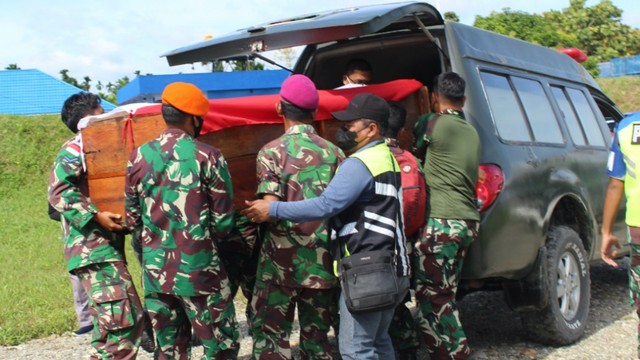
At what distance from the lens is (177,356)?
3.98 metres

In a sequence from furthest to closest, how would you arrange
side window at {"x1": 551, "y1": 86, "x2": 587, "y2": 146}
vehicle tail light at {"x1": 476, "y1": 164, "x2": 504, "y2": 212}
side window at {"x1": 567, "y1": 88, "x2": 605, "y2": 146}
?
side window at {"x1": 567, "y1": 88, "x2": 605, "y2": 146}
side window at {"x1": 551, "y1": 86, "x2": 587, "y2": 146}
vehicle tail light at {"x1": 476, "y1": 164, "x2": 504, "y2": 212}

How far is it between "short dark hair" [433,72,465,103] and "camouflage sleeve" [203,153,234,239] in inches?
57.1

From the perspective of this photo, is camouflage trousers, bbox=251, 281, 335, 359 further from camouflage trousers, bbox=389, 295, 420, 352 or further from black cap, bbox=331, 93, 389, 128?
black cap, bbox=331, 93, 389, 128

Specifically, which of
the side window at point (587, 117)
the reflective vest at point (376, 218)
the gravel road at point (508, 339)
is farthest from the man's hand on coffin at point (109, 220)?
the side window at point (587, 117)

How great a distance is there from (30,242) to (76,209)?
7.16 metres

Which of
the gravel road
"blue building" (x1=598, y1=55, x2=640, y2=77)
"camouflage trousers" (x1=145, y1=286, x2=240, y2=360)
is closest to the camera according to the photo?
"camouflage trousers" (x1=145, y1=286, x2=240, y2=360)

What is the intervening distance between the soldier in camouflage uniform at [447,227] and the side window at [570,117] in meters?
1.68

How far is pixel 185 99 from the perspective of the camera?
3.75m

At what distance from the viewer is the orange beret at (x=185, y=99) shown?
12.3 ft

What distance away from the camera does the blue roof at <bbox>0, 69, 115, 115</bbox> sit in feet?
95.0

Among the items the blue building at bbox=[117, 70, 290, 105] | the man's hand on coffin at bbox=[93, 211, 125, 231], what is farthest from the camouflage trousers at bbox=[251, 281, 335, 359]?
the blue building at bbox=[117, 70, 290, 105]

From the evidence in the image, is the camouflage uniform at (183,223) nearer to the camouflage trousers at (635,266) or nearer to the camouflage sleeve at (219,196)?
the camouflage sleeve at (219,196)

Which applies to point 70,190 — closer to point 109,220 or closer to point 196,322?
point 109,220

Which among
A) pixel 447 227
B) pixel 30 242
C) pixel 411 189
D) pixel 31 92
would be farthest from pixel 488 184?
pixel 31 92
